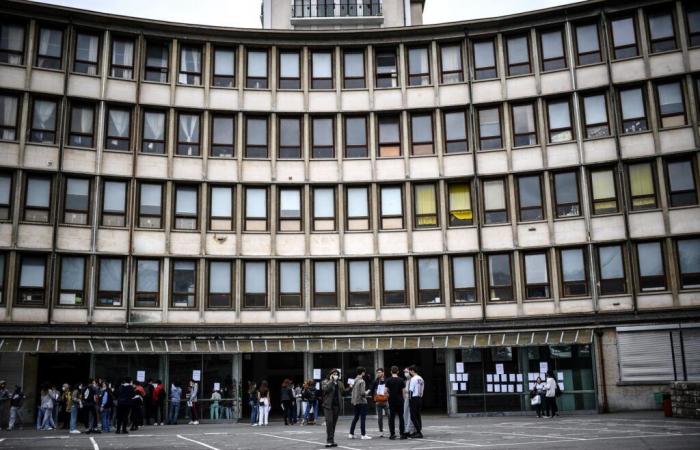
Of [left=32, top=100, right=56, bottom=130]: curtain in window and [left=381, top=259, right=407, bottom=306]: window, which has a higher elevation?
[left=32, top=100, right=56, bottom=130]: curtain in window

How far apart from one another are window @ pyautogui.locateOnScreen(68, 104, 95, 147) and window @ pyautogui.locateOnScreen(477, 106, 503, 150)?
690 inches

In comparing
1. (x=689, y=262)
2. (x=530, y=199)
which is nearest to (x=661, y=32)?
(x=530, y=199)

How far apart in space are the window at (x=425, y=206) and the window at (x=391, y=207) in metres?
0.69

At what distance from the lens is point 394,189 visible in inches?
1341

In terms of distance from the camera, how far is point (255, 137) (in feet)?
113

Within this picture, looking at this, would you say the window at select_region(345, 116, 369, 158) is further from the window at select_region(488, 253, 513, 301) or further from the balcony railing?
the balcony railing

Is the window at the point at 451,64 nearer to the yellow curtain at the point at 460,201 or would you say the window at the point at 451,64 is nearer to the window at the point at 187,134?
the yellow curtain at the point at 460,201

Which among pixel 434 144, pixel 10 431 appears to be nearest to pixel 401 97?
pixel 434 144

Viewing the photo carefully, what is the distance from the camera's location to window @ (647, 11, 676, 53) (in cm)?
3216

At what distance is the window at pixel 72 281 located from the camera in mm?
31016

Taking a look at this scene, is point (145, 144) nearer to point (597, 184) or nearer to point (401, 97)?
point (401, 97)

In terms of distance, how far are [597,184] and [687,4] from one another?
874 cm

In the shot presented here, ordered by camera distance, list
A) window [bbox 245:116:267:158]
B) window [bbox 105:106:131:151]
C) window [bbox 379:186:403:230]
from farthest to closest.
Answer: window [bbox 245:116:267:158] → window [bbox 379:186:403:230] → window [bbox 105:106:131:151]

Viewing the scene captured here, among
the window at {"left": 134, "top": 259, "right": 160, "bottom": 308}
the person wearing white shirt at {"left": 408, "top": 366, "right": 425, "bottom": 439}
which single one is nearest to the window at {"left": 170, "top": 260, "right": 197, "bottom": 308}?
the window at {"left": 134, "top": 259, "right": 160, "bottom": 308}
